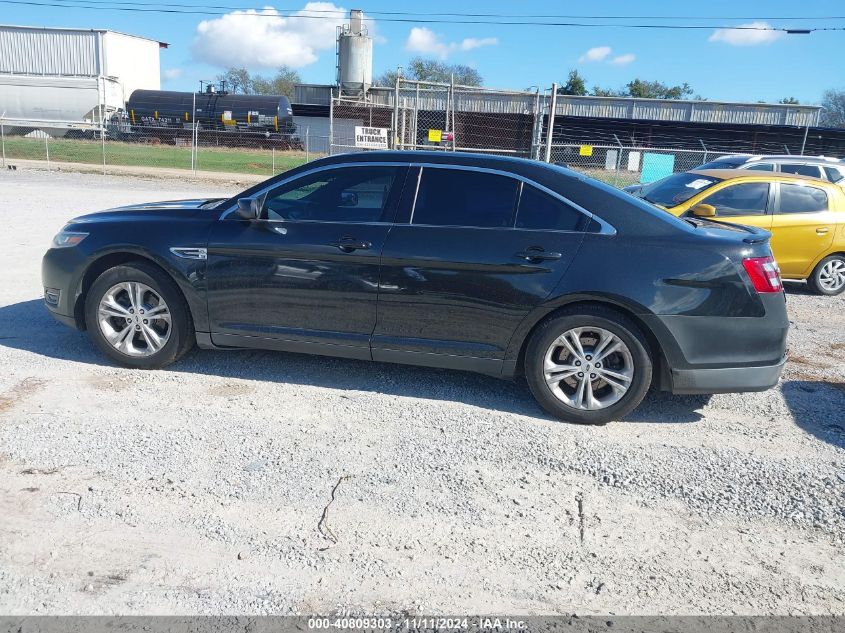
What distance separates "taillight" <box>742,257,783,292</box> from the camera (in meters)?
4.46

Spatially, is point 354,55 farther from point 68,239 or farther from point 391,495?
point 391,495

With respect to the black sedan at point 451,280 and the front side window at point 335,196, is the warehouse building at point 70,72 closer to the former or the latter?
the black sedan at point 451,280

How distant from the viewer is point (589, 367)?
4.58 m

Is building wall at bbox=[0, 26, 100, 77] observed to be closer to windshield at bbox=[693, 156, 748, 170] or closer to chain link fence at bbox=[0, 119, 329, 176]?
chain link fence at bbox=[0, 119, 329, 176]

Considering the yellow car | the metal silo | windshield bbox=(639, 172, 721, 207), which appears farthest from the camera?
the metal silo

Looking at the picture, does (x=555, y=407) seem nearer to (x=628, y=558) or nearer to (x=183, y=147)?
(x=628, y=558)

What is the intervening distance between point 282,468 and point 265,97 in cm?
4142

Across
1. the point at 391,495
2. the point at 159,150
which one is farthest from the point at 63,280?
the point at 159,150

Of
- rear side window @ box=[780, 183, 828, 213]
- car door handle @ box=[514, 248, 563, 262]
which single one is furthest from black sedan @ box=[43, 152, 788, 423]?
rear side window @ box=[780, 183, 828, 213]

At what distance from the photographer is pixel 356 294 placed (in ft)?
16.0

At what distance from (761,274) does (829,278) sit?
6.11m

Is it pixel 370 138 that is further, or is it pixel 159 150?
pixel 159 150

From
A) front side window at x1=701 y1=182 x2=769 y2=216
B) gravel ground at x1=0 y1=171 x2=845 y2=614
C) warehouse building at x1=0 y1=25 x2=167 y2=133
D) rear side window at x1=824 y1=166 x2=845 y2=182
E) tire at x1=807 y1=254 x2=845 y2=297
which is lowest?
gravel ground at x1=0 y1=171 x2=845 y2=614

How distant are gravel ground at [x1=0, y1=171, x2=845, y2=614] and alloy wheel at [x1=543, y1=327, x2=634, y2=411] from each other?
0.73ft
